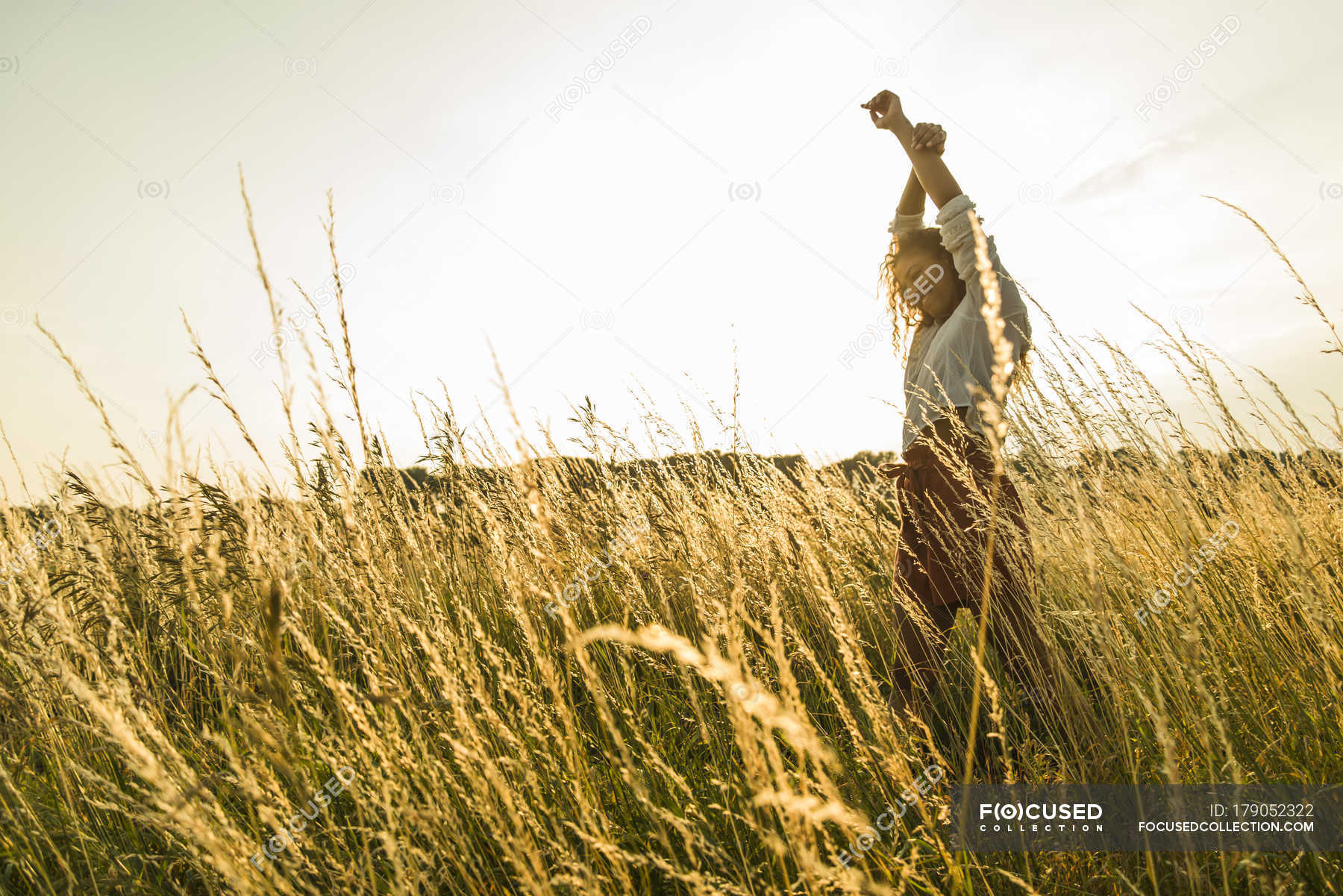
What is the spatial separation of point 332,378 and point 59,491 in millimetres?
1810

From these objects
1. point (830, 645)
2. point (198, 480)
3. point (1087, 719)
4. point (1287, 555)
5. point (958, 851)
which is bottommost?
point (958, 851)

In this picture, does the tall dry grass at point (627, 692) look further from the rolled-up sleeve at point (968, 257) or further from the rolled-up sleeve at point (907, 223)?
the rolled-up sleeve at point (907, 223)

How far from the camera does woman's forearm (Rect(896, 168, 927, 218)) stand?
8.33ft

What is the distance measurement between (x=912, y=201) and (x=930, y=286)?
17.0 inches

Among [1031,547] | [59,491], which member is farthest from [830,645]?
[59,491]

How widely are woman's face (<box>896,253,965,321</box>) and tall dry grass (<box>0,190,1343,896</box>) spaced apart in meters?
0.46

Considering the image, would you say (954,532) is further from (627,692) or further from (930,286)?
(627,692)

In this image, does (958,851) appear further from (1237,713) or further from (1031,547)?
(1031,547)

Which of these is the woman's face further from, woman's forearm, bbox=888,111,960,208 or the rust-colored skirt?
the rust-colored skirt

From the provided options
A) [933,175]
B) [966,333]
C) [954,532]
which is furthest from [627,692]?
[933,175]

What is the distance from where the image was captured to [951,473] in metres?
2.19

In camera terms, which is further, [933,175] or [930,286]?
[930,286]

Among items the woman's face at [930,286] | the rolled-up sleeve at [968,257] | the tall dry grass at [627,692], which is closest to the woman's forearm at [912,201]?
the woman's face at [930,286]

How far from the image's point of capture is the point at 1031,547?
1.85 m
